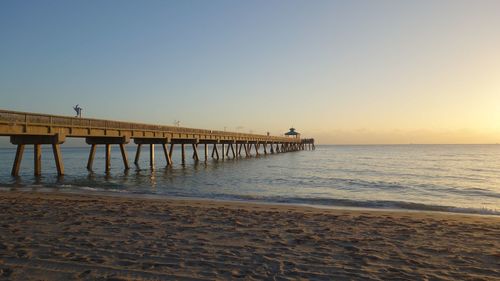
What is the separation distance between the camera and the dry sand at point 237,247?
4.72 m

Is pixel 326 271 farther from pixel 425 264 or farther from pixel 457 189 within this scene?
pixel 457 189

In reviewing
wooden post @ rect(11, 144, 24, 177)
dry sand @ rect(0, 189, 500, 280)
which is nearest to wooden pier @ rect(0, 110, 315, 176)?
wooden post @ rect(11, 144, 24, 177)

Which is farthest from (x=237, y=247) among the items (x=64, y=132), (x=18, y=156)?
(x=18, y=156)

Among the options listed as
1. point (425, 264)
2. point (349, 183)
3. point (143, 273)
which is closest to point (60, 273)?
point (143, 273)

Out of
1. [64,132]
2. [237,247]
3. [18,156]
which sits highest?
[64,132]

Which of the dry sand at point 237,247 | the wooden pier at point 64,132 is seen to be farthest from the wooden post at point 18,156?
the dry sand at point 237,247

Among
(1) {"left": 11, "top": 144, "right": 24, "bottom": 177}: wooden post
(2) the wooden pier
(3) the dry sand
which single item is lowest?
(3) the dry sand

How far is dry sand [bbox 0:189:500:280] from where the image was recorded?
15.5 feet

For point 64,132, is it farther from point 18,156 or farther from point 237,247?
point 237,247

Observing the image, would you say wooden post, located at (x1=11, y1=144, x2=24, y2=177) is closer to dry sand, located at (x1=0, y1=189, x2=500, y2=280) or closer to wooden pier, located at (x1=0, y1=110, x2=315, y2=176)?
wooden pier, located at (x1=0, y1=110, x2=315, y2=176)

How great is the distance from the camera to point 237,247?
6023 mm

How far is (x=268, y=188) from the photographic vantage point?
1950 cm

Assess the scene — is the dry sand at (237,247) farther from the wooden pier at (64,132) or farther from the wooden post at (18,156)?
the wooden post at (18,156)

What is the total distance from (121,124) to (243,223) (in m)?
21.0
